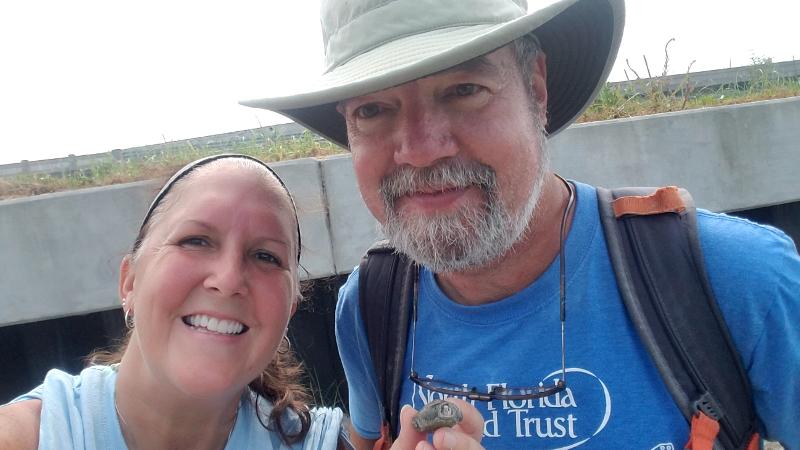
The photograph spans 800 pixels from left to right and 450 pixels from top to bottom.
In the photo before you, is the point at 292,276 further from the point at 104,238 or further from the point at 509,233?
the point at 104,238

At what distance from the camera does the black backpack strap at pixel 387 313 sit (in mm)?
2295

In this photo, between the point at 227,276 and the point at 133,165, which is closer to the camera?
the point at 227,276

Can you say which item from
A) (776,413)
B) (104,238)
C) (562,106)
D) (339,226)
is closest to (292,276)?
(562,106)

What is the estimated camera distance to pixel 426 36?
6.05 ft

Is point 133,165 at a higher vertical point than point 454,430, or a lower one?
higher

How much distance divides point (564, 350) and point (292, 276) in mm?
953

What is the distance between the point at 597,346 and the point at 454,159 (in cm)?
74

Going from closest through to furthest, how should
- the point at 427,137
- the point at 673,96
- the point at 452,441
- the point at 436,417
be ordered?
the point at 452,441, the point at 436,417, the point at 427,137, the point at 673,96

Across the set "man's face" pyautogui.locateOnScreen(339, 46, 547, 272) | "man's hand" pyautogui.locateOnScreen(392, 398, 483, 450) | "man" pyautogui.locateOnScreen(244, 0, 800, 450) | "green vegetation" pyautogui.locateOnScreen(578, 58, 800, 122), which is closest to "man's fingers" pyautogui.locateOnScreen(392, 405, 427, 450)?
"man's hand" pyautogui.locateOnScreen(392, 398, 483, 450)

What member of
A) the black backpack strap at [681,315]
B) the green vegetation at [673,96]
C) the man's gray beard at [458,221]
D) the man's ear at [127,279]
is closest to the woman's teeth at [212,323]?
the man's ear at [127,279]

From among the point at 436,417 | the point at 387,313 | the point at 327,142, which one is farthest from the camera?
the point at 327,142

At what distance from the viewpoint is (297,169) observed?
4.28m

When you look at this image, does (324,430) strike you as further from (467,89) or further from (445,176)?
(467,89)

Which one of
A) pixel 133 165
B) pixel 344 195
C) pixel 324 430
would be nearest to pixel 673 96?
pixel 344 195
